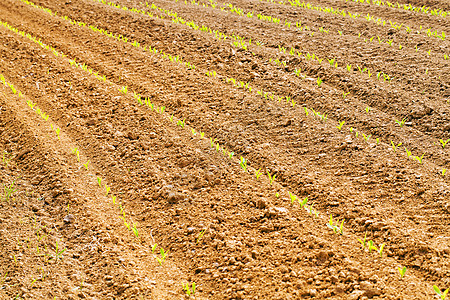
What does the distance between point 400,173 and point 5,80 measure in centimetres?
483

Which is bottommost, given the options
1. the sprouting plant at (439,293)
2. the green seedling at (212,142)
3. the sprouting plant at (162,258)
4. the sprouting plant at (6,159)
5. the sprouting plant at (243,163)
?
the sprouting plant at (162,258)

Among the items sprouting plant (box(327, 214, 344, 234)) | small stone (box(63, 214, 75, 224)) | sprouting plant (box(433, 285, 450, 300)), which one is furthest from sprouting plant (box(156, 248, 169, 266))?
sprouting plant (box(433, 285, 450, 300))

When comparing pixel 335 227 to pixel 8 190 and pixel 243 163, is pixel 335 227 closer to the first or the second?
pixel 243 163

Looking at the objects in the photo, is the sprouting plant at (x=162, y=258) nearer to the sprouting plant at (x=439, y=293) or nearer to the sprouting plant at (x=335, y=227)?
the sprouting plant at (x=335, y=227)

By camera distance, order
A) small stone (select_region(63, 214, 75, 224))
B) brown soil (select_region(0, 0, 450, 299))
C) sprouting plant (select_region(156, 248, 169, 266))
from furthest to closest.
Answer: small stone (select_region(63, 214, 75, 224)), sprouting plant (select_region(156, 248, 169, 266)), brown soil (select_region(0, 0, 450, 299))

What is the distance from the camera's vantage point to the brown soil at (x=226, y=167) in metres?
2.41

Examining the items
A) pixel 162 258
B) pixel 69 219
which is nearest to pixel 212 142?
pixel 162 258

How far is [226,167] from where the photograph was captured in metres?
3.24

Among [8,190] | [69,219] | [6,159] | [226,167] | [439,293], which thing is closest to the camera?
[439,293]

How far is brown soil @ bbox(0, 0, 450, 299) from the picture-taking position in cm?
241

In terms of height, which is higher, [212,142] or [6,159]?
[212,142]

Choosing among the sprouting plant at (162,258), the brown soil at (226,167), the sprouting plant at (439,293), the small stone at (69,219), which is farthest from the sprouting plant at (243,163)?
the sprouting plant at (439,293)

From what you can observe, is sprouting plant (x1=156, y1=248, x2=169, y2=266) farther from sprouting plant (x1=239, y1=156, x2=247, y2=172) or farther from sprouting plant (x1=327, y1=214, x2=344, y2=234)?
sprouting plant (x1=327, y1=214, x2=344, y2=234)

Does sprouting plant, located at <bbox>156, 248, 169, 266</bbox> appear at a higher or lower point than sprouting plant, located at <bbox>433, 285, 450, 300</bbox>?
lower
